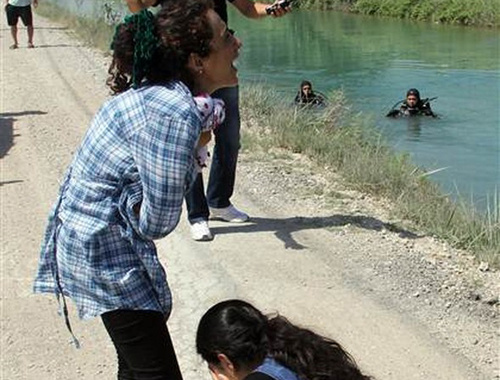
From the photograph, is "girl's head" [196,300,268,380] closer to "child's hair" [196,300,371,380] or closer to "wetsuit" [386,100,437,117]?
"child's hair" [196,300,371,380]

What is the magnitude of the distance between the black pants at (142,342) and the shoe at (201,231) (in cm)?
299

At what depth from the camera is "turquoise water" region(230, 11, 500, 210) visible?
1338 cm

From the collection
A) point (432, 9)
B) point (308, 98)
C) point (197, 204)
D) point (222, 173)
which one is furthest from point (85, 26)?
point (197, 204)

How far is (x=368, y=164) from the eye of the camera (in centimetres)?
761

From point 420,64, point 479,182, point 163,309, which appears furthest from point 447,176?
point 420,64

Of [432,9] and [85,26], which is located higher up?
[85,26]

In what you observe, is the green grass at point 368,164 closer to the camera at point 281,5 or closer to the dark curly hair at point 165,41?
the camera at point 281,5

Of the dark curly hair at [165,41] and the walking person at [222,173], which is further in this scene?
the walking person at [222,173]

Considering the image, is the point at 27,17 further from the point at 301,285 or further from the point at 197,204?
the point at 301,285

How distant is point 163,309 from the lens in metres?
2.74

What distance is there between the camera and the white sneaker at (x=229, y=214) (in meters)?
6.17

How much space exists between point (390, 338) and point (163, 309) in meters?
2.03

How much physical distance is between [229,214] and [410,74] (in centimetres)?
1555

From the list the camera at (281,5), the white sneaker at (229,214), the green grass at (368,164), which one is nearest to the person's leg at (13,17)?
the green grass at (368,164)
